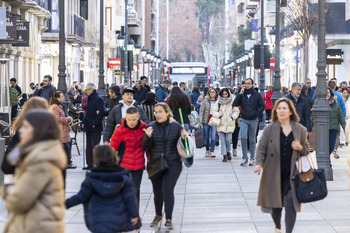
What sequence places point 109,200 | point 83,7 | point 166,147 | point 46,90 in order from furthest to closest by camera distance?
point 83,7 → point 46,90 → point 166,147 → point 109,200

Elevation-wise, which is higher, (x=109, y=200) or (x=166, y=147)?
(x=166, y=147)

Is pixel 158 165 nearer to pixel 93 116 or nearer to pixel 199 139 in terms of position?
pixel 93 116

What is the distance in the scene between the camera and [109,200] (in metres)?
7.81

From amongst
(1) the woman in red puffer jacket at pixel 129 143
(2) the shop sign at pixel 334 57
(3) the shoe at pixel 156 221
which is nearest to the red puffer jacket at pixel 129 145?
(1) the woman in red puffer jacket at pixel 129 143

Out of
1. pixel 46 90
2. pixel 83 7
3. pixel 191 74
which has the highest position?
pixel 83 7

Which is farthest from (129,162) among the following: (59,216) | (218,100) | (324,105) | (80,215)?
(218,100)

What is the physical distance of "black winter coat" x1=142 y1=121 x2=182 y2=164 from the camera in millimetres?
11086

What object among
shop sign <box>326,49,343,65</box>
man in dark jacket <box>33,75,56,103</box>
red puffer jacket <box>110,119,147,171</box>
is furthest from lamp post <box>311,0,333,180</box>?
shop sign <box>326,49,343,65</box>

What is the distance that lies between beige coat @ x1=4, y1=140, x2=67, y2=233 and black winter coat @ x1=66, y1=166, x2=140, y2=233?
5.42 ft

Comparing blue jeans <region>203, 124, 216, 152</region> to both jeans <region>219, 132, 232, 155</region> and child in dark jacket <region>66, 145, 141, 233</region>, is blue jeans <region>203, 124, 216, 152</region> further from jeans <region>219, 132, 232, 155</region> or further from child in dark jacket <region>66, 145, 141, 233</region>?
child in dark jacket <region>66, 145, 141, 233</region>

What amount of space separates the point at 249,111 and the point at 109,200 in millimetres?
11856

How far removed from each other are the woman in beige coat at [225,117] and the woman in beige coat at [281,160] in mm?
10533

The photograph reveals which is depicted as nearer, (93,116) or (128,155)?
(128,155)

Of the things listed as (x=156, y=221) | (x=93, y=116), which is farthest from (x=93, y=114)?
(x=156, y=221)
